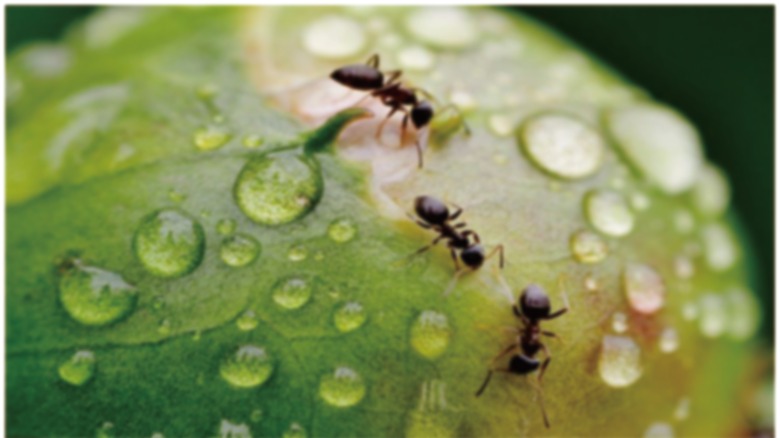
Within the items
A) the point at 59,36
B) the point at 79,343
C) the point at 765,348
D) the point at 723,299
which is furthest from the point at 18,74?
the point at 765,348

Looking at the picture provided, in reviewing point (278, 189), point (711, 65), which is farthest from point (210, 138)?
point (711, 65)

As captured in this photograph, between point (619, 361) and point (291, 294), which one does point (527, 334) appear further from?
point (291, 294)

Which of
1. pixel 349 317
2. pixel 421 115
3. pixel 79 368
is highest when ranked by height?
pixel 421 115

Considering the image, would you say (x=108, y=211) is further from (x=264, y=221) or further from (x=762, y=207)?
(x=762, y=207)

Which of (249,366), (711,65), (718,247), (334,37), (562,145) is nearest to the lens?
(249,366)

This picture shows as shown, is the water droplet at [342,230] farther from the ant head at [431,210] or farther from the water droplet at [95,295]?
the water droplet at [95,295]

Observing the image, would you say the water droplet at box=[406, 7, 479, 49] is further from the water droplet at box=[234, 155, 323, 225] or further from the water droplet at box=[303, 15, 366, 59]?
the water droplet at box=[234, 155, 323, 225]

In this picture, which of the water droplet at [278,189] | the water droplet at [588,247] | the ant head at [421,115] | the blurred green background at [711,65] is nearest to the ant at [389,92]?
the ant head at [421,115]
